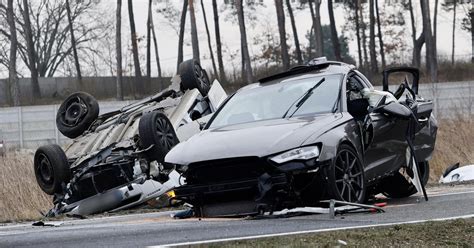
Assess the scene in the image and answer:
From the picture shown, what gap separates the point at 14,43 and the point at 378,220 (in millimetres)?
47867

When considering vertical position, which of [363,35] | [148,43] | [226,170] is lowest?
[226,170]

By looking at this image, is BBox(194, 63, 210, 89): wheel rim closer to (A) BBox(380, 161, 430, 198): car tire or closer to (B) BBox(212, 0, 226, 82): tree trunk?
(A) BBox(380, 161, 430, 198): car tire

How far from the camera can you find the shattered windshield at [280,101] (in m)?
9.57

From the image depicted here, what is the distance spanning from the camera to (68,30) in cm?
7856

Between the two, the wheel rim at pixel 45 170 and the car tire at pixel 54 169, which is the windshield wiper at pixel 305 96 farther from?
the wheel rim at pixel 45 170

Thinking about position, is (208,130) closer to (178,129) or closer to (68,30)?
(178,129)

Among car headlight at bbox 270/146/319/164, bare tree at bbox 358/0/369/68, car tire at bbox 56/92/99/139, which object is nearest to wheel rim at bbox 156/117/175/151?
car tire at bbox 56/92/99/139

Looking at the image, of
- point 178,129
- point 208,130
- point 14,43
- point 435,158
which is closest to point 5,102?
point 14,43

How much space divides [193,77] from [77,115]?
1.98 meters

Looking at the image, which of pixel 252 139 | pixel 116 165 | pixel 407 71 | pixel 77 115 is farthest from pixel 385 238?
pixel 77 115

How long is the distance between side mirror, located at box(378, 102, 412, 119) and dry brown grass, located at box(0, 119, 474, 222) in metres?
5.83

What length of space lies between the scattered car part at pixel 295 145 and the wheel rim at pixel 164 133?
225 centimetres

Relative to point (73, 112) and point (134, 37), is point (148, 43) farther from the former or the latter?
point (73, 112)

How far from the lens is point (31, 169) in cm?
Answer: 1878
